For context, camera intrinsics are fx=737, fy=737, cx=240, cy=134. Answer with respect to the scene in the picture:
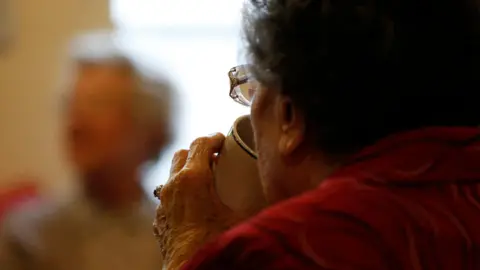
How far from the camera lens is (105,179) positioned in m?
1.53

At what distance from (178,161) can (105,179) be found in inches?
27.2

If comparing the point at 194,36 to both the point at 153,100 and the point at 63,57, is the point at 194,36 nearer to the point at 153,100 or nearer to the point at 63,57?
the point at 63,57

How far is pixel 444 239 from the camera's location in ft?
1.85

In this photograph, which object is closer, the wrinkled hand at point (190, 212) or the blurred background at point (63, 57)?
the wrinkled hand at point (190, 212)

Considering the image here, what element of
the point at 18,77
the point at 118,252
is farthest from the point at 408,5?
the point at 18,77

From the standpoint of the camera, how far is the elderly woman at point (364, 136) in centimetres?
55

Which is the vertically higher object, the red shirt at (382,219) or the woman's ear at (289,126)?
the woman's ear at (289,126)

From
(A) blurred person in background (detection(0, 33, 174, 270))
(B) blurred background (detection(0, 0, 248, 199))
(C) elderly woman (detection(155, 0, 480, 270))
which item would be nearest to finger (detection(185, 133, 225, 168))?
(C) elderly woman (detection(155, 0, 480, 270))

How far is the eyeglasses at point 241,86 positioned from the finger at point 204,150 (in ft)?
0.17

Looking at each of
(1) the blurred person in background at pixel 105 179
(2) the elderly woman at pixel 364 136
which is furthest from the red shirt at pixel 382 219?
(1) the blurred person in background at pixel 105 179

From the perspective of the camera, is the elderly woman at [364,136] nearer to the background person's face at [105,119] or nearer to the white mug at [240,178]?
Answer: the white mug at [240,178]

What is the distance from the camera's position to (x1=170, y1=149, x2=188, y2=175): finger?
86cm

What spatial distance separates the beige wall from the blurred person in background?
62 cm

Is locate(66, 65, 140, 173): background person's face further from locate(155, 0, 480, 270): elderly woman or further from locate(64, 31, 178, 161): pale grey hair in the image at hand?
locate(155, 0, 480, 270): elderly woman
